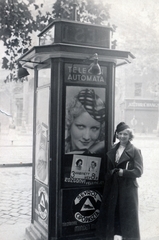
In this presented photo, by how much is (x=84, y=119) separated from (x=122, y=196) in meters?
1.17

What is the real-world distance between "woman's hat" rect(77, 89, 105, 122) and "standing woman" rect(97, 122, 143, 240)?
14.3 inches

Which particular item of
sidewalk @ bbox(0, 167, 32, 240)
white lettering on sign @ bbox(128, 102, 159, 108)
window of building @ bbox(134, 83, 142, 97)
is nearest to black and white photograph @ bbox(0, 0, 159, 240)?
sidewalk @ bbox(0, 167, 32, 240)

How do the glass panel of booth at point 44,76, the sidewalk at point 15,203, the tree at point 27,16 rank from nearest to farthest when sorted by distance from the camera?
the glass panel of booth at point 44,76
the sidewalk at point 15,203
the tree at point 27,16

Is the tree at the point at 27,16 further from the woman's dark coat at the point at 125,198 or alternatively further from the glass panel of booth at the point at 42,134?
the woman's dark coat at the point at 125,198

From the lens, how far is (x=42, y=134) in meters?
4.59

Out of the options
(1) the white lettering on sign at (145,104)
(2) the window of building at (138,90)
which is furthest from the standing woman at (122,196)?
(2) the window of building at (138,90)

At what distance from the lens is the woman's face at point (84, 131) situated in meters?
4.32

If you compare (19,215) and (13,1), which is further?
(19,215)

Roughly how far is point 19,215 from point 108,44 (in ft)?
12.7

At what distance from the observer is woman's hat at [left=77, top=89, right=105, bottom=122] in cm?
433

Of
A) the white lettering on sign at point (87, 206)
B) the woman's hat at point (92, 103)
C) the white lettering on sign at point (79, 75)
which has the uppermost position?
the white lettering on sign at point (79, 75)

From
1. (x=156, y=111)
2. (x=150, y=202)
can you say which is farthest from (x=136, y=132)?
(x=150, y=202)

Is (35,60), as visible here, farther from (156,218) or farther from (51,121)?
(156,218)

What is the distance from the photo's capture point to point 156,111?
135ft
